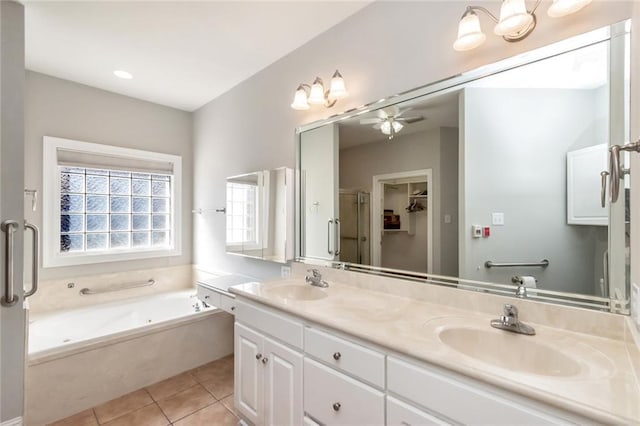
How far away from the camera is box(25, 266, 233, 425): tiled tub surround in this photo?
6.23 feet

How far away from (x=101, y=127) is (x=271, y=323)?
2.92 meters

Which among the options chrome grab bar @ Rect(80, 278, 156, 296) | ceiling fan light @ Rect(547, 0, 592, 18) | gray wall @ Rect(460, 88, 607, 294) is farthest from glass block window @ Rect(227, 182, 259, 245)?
ceiling fan light @ Rect(547, 0, 592, 18)

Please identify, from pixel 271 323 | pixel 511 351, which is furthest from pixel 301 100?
pixel 511 351

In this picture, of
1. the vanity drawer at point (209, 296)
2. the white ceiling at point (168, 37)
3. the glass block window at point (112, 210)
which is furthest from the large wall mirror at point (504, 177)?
the glass block window at point (112, 210)

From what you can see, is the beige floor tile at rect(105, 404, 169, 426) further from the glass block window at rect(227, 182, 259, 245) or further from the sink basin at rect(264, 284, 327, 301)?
the glass block window at rect(227, 182, 259, 245)

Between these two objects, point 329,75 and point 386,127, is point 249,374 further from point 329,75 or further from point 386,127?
point 329,75

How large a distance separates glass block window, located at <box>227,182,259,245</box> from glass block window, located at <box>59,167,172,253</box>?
1.08m

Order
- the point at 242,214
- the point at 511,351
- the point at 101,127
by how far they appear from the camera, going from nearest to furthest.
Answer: the point at 511,351 → the point at 242,214 → the point at 101,127

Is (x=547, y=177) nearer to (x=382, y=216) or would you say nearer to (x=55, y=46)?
(x=382, y=216)

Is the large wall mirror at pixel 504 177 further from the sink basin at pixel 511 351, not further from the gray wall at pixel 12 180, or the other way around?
the gray wall at pixel 12 180

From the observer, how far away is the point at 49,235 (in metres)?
2.66

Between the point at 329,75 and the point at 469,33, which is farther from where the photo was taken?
the point at 329,75

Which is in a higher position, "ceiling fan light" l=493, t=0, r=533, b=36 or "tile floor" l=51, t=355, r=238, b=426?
"ceiling fan light" l=493, t=0, r=533, b=36

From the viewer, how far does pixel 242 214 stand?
2.82 m
